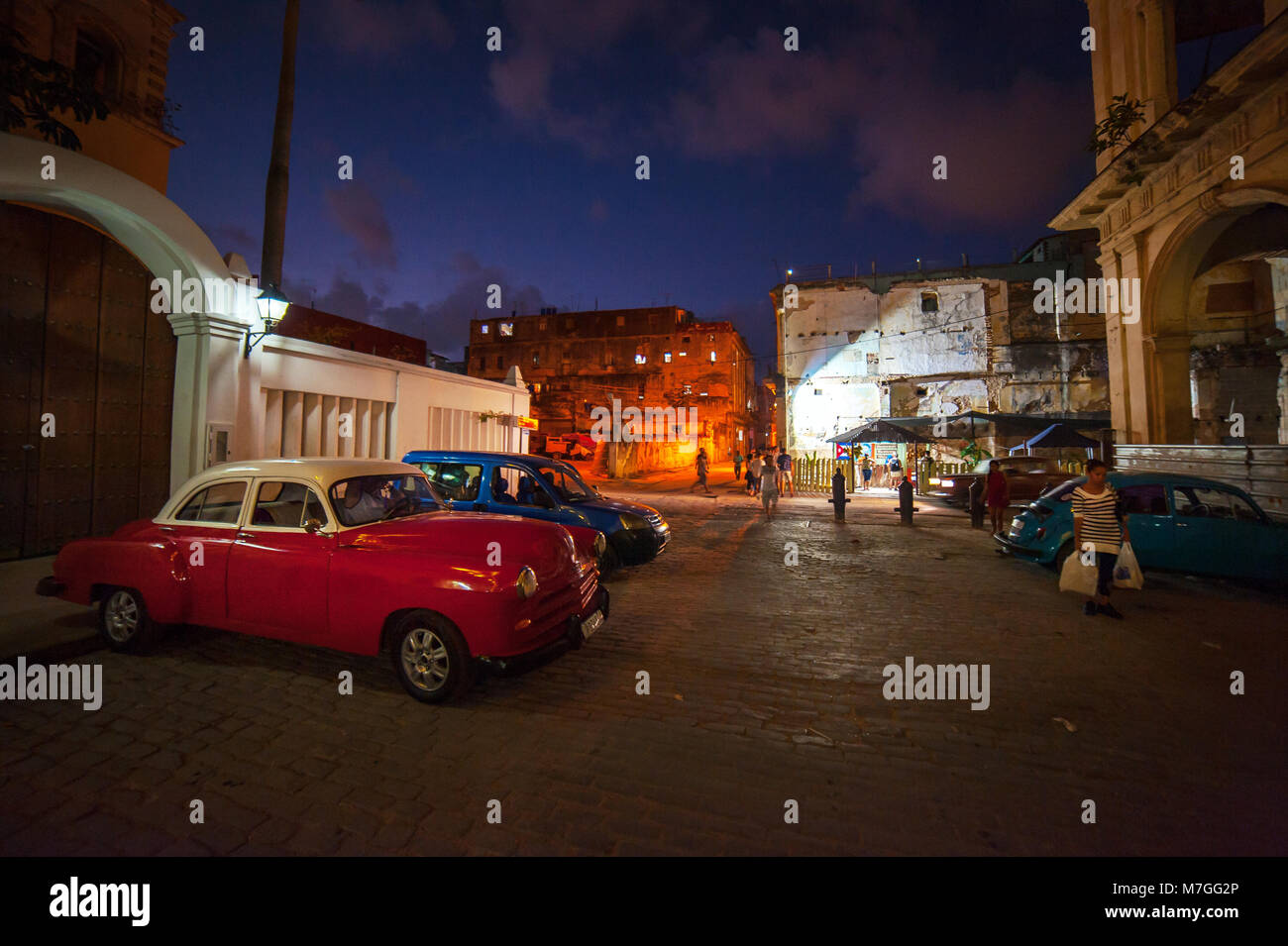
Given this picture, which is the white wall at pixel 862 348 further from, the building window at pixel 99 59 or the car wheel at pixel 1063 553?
the building window at pixel 99 59

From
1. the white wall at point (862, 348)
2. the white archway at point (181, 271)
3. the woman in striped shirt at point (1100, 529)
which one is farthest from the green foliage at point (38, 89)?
the white wall at point (862, 348)

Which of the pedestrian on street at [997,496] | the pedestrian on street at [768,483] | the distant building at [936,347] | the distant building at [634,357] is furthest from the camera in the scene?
the distant building at [634,357]

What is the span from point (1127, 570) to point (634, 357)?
53775 millimetres

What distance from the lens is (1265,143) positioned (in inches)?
344

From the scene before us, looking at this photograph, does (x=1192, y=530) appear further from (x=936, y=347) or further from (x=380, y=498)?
(x=936, y=347)

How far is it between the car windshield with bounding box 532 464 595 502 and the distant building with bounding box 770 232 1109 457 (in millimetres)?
23634

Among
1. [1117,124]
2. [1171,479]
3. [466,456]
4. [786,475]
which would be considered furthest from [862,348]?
[466,456]

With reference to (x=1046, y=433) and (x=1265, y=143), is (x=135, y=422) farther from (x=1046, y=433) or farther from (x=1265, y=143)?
(x=1046, y=433)

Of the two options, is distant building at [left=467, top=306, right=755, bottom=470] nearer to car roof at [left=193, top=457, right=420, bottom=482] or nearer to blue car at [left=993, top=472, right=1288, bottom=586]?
blue car at [left=993, top=472, right=1288, bottom=586]

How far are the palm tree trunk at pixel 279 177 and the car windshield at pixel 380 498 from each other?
8.69m

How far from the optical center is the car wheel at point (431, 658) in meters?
3.90

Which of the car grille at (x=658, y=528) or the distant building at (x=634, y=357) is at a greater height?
the distant building at (x=634, y=357)
